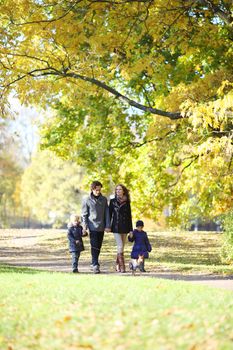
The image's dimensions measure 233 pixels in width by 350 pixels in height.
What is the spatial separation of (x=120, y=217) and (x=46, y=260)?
6596 mm

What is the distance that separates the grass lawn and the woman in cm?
418

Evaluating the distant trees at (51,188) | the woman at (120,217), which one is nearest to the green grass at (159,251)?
the woman at (120,217)

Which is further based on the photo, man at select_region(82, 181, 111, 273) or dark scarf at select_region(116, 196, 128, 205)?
dark scarf at select_region(116, 196, 128, 205)

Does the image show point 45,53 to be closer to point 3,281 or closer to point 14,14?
point 14,14

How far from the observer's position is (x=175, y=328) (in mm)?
6980

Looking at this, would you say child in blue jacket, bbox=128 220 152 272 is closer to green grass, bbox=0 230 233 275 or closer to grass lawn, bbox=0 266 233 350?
green grass, bbox=0 230 233 275

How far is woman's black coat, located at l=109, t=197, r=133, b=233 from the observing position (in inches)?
583

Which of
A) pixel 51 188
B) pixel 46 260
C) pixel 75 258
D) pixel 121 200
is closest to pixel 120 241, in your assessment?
pixel 121 200

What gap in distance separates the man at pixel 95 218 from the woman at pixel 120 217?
208 mm

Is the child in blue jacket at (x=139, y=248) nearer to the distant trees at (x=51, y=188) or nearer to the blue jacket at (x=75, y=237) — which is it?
the blue jacket at (x=75, y=237)

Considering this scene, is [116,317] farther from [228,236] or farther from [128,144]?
[128,144]

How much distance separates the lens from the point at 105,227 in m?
14.7

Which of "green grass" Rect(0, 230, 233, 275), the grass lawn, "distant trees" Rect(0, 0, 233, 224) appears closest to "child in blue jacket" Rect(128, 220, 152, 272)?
"green grass" Rect(0, 230, 233, 275)

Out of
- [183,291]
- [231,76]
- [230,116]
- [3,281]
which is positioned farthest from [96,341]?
[231,76]
